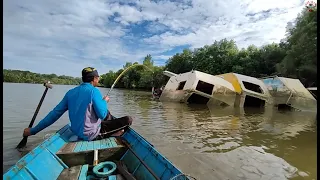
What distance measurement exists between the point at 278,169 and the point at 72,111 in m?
4.49

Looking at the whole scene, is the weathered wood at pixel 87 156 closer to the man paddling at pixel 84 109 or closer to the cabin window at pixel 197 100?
the man paddling at pixel 84 109

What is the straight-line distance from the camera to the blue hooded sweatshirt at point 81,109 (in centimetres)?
418

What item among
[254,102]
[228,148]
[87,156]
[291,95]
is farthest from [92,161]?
[254,102]

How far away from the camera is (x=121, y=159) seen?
4469 millimetres

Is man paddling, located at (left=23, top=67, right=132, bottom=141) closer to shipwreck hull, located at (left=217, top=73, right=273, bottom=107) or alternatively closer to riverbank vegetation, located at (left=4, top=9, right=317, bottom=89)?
riverbank vegetation, located at (left=4, top=9, right=317, bottom=89)

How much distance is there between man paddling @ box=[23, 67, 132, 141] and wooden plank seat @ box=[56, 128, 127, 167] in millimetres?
221

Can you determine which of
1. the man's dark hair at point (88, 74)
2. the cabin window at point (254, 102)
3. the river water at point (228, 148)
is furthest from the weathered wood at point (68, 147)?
the cabin window at point (254, 102)

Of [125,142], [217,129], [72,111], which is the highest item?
[72,111]

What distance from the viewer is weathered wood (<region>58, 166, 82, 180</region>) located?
11.6 feet

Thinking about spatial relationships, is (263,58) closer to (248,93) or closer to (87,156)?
(248,93)

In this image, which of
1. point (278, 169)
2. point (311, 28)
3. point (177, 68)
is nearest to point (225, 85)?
A: point (311, 28)

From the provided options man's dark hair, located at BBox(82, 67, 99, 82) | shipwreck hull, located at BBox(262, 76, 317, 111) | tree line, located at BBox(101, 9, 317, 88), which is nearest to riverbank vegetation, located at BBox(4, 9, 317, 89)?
tree line, located at BBox(101, 9, 317, 88)

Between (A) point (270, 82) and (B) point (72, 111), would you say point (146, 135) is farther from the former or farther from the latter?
(A) point (270, 82)

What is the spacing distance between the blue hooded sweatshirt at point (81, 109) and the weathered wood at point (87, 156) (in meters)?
0.51
